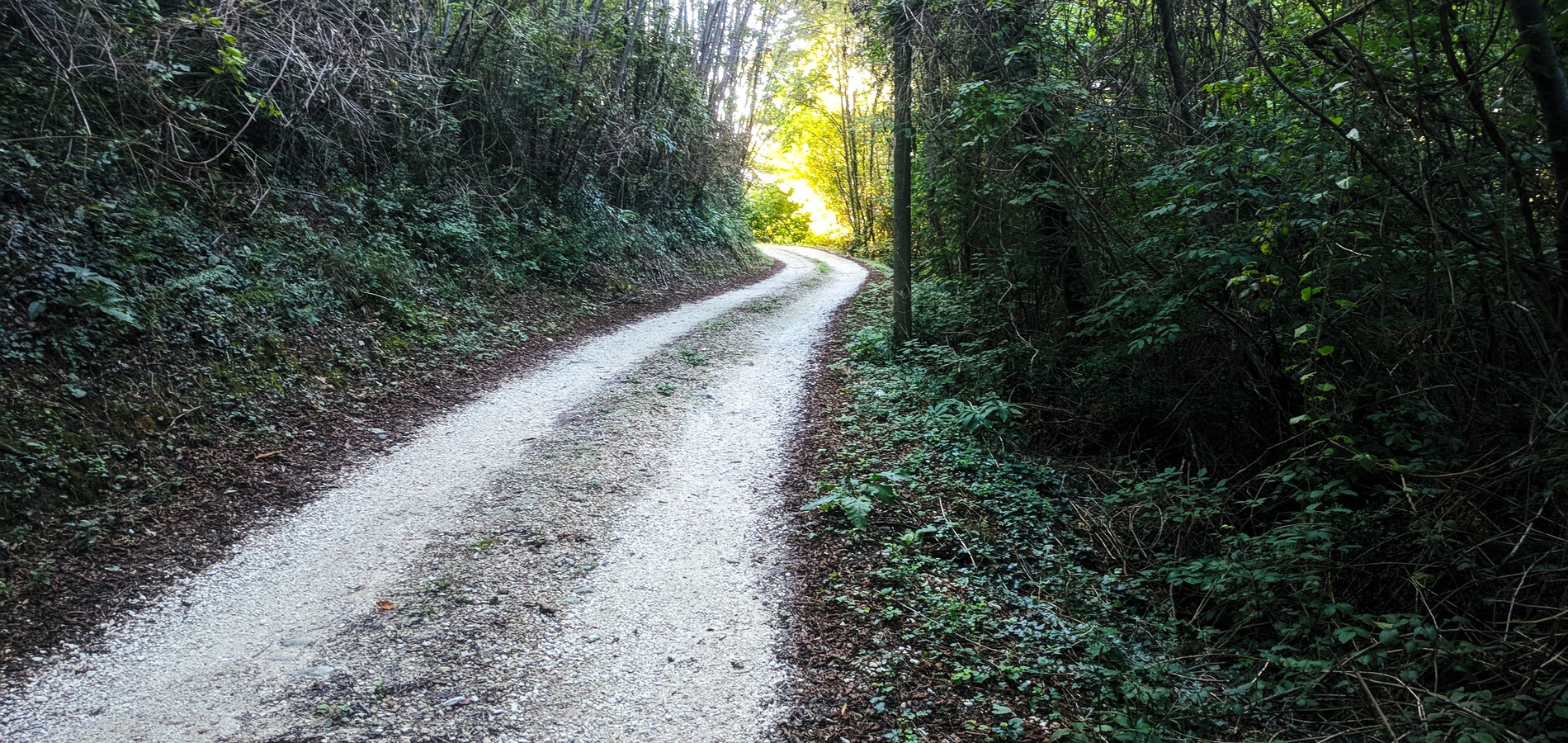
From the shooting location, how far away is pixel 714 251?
67.6 ft

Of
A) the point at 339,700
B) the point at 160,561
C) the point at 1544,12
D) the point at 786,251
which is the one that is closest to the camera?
the point at 1544,12

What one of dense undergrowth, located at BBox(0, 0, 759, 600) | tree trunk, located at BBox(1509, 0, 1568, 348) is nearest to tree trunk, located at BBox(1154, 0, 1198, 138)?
tree trunk, located at BBox(1509, 0, 1568, 348)

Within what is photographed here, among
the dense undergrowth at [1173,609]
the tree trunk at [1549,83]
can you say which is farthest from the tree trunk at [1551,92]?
the dense undergrowth at [1173,609]

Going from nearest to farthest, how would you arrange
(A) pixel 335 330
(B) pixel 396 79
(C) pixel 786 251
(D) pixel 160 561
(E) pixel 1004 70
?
1. (D) pixel 160 561
2. (E) pixel 1004 70
3. (A) pixel 335 330
4. (B) pixel 396 79
5. (C) pixel 786 251

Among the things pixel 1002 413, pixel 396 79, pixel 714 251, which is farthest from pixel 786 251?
pixel 1002 413

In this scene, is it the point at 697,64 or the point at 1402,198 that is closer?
the point at 1402,198

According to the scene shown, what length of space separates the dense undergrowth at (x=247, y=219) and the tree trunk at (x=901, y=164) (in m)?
5.61

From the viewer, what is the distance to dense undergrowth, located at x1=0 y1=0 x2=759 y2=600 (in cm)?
556

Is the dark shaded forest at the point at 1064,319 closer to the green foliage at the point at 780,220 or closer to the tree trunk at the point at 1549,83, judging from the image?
the tree trunk at the point at 1549,83

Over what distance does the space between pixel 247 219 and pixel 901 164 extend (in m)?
7.93

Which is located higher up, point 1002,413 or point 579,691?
point 1002,413

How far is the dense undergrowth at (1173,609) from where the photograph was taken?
134 inches

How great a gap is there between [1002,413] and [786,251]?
25.0 m

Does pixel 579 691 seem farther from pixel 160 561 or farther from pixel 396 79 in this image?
pixel 396 79
